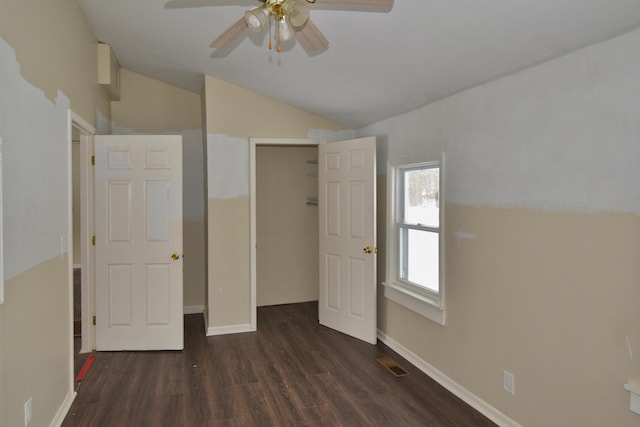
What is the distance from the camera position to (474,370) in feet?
9.32

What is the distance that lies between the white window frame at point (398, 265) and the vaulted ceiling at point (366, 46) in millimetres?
506

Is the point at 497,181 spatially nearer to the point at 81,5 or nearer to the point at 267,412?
the point at 267,412

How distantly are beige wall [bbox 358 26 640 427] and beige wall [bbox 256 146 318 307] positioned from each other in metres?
2.60

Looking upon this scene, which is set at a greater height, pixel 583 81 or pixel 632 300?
pixel 583 81

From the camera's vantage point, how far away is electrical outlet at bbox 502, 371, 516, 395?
8.25ft

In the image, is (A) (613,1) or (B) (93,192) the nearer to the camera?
(A) (613,1)

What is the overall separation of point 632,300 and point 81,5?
4129mm

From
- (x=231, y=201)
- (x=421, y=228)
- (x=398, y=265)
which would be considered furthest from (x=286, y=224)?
(x=421, y=228)

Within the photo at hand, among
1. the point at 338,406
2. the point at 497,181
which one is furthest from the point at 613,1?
the point at 338,406

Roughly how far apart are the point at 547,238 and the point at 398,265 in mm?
1806

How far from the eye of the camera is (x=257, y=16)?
1.71 m

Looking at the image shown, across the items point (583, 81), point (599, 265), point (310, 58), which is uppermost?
point (310, 58)

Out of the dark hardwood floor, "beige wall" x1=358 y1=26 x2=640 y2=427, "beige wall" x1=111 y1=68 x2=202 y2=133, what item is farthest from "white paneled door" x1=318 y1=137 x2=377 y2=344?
"beige wall" x1=111 y1=68 x2=202 y2=133

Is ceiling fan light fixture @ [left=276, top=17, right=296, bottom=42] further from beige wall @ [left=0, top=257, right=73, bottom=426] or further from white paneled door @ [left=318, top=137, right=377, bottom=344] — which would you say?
white paneled door @ [left=318, top=137, right=377, bottom=344]
